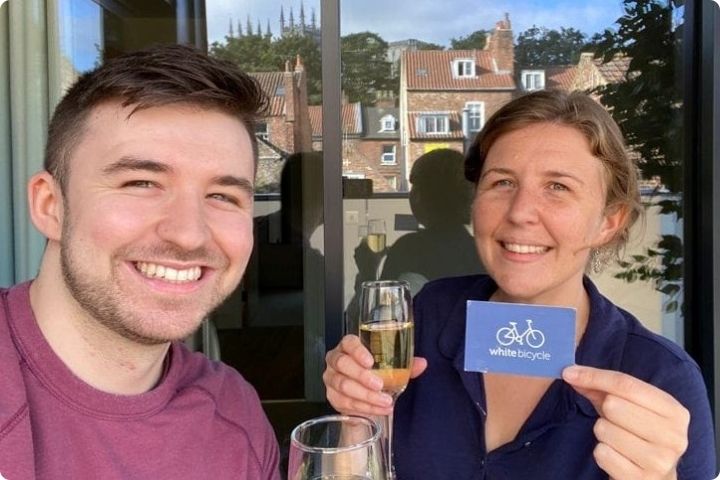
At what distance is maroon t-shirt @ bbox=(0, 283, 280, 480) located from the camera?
0.98 metres

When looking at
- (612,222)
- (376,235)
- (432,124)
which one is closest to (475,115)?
(432,124)

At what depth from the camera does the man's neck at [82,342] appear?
110 cm

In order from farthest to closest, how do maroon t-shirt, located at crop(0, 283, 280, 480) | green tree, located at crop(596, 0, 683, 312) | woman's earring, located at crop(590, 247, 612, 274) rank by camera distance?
green tree, located at crop(596, 0, 683, 312)
woman's earring, located at crop(590, 247, 612, 274)
maroon t-shirt, located at crop(0, 283, 280, 480)

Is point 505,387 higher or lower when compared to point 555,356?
lower

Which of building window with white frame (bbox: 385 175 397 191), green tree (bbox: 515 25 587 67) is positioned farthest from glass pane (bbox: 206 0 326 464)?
green tree (bbox: 515 25 587 67)

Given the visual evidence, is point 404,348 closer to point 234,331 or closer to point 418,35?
point 234,331

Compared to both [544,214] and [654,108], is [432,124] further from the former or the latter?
[544,214]

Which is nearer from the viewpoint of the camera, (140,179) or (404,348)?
(140,179)

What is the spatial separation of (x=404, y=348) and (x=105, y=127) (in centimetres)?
79

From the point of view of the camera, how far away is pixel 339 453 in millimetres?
807

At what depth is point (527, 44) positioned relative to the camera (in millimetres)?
4094

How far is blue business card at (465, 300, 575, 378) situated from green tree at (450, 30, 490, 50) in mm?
3384

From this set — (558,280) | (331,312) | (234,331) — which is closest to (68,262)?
(558,280)

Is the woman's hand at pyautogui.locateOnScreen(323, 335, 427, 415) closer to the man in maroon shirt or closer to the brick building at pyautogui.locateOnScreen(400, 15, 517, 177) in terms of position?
the man in maroon shirt
